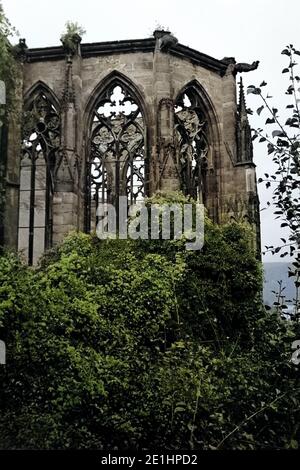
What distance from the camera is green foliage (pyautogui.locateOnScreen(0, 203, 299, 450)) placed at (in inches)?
304

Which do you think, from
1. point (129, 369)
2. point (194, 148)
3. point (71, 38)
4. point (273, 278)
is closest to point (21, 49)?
point (71, 38)

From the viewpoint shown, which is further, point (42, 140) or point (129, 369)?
point (42, 140)

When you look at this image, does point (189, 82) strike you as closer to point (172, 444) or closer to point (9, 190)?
point (9, 190)

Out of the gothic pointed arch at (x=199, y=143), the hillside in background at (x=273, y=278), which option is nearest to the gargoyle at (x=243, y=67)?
the gothic pointed arch at (x=199, y=143)

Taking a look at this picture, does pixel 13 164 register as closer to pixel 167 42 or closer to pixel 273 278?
pixel 167 42

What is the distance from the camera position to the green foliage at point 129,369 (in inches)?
304

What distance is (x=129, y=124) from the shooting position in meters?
17.9

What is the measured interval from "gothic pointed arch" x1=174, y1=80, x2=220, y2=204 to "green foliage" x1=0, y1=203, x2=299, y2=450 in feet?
20.3

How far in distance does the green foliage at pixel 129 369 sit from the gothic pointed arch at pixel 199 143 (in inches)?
243

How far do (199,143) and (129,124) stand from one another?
82.5 inches

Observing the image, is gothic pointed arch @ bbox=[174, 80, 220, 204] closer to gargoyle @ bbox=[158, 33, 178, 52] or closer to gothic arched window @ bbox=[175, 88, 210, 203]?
gothic arched window @ bbox=[175, 88, 210, 203]

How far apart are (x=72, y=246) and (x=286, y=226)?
776 cm

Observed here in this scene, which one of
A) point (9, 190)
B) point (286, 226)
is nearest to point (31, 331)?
point (286, 226)

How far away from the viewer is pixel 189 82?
18.0m
